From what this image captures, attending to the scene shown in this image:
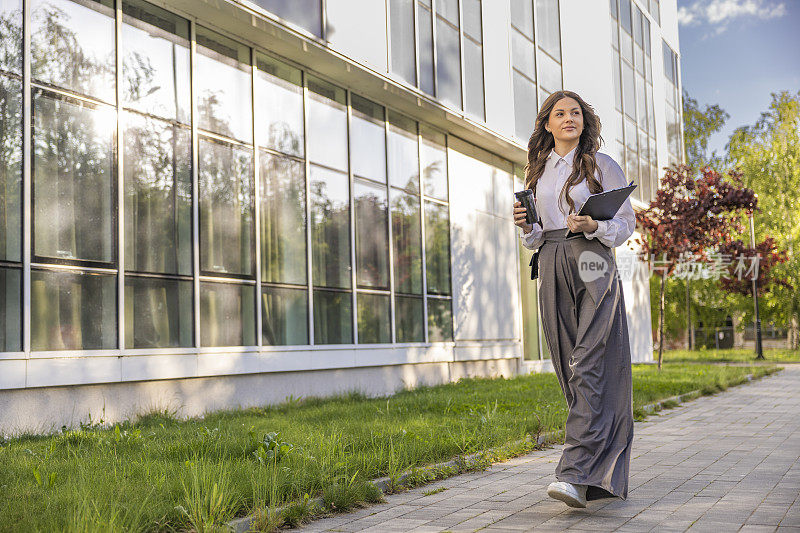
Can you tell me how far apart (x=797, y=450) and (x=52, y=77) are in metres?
8.02

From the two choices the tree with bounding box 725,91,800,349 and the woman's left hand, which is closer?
the woman's left hand

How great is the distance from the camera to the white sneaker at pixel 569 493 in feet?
15.8

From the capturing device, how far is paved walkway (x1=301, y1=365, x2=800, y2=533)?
15.4ft

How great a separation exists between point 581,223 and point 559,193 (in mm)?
402

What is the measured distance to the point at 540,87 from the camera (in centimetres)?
2056

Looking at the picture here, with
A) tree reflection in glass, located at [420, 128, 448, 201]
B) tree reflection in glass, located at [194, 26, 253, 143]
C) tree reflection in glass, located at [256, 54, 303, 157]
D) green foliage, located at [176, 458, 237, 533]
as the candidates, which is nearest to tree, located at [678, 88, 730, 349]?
tree reflection in glass, located at [420, 128, 448, 201]

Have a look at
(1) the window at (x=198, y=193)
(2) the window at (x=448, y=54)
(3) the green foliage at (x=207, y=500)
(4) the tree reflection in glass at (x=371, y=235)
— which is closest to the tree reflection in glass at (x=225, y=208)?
(1) the window at (x=198, y=193)

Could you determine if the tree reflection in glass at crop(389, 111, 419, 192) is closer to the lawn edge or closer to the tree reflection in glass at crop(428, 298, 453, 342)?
the tree reflection in glass at crop(428, 298, 453, 342)

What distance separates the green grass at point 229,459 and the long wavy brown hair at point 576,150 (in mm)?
2209

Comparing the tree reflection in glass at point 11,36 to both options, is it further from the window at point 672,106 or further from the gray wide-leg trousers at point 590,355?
the window at point 672,106

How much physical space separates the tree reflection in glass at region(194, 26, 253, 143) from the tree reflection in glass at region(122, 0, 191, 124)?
270 millimetres

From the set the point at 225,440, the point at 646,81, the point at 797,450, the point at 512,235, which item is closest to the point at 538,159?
the point at 225,440

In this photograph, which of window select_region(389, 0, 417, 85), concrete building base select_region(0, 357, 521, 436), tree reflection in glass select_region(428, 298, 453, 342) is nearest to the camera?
concrete building base select_region(0, 357, 521, 436)

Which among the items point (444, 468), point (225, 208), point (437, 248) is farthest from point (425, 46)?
point (444, 468)
